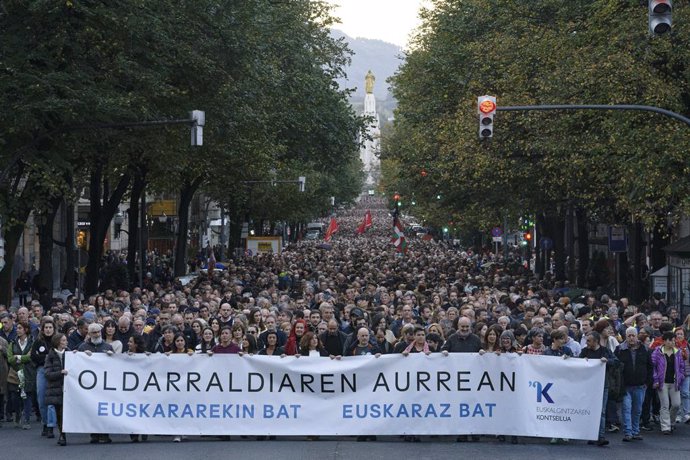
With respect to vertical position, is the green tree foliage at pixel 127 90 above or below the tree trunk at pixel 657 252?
above

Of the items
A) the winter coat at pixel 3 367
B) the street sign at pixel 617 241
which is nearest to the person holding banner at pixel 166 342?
the winter coat at pixel 3 367

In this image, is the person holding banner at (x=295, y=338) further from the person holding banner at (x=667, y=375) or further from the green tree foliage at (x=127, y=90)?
the green tree foliage at (x=127, y=90)

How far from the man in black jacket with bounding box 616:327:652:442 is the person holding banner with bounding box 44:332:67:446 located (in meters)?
6.57

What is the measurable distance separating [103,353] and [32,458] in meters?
1.58

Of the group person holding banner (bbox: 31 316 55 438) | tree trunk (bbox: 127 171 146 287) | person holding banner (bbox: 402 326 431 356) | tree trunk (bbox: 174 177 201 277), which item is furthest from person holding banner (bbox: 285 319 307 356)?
tree trunk (bbox: 174 177 201 277)

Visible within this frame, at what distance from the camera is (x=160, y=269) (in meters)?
56.6

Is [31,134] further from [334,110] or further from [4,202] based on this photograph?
[334,110]

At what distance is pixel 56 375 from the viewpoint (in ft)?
49.9

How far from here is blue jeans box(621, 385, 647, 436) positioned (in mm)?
16062

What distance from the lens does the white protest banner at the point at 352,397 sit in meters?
15.2

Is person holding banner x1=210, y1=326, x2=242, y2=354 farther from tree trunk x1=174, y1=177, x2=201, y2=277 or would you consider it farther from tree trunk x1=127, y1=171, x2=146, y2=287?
tree trunk x1=174, y1=177, x2=201, y2=277

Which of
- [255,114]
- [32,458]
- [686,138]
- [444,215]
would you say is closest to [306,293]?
[255,114]

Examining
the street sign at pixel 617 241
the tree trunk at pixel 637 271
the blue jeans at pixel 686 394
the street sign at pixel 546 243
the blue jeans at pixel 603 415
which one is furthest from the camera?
the street sign at pixel 546 243

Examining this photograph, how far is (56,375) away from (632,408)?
6.97 meters
